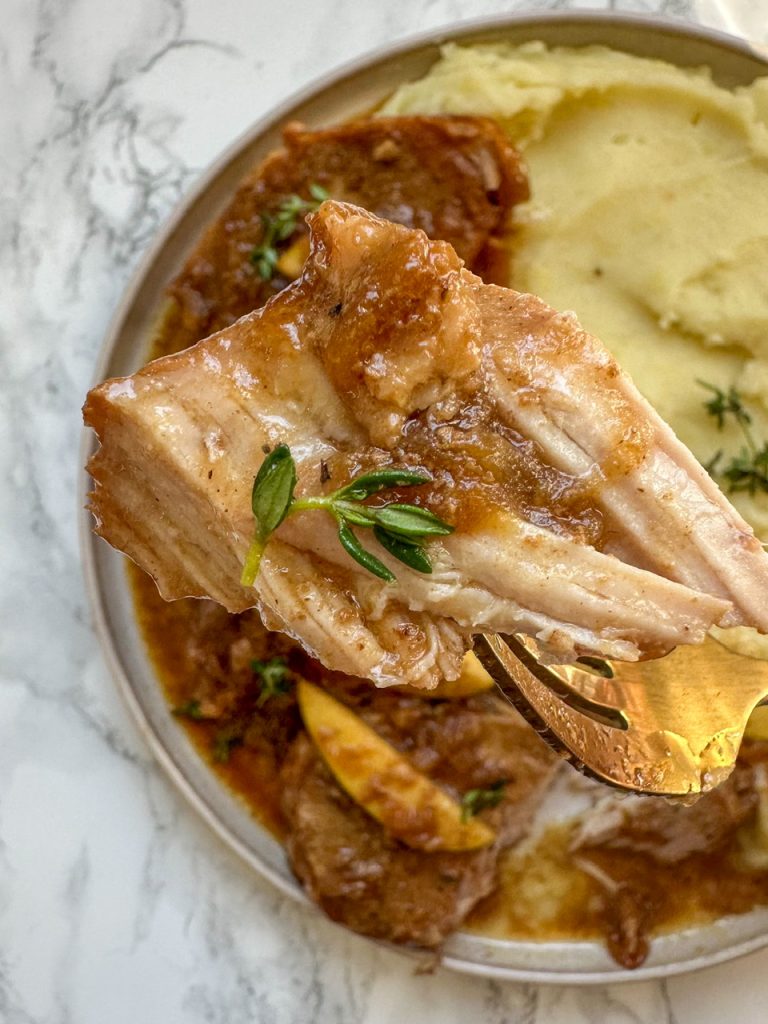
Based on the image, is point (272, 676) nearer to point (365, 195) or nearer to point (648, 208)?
point (365, 195)

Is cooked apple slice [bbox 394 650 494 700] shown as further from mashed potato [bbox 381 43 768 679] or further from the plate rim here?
mashed potato [bbox 381 43 768 679]

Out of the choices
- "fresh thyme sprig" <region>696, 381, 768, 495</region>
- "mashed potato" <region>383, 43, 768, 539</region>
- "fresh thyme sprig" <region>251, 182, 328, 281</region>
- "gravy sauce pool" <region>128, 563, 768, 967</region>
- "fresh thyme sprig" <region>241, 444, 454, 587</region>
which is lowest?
"gravy sauce pool" <region>128, 563, 768, 967</region>

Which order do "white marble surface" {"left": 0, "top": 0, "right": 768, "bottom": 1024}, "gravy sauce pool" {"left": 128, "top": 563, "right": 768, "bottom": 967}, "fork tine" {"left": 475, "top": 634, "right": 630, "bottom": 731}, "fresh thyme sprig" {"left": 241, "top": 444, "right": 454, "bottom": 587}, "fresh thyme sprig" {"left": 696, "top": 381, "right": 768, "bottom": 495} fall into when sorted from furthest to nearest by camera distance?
1. "white marble surface" {"left": 0, "top": 0, "right": 768, "bottom": 1024}
2. "gravy sauce pool" {"left": 128, "top": 563, "right": 768, "bottom": 967}
3. "fresh thyme sprig" {"left": 696, "top": 381, "right": 768, "bottom": 495}
4. "fork tine" {"left": 475, "top": 634, "right": 630, "bottom": 731}
5. "fresh thyme sprig" {"left": 241, "top": 444, "right": 454, "bottom": 587}

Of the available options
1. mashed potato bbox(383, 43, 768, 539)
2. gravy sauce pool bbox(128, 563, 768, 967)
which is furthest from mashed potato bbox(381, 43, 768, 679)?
gravy sauce pool bbox(128, 563, 768, 967)

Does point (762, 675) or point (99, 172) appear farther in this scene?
point (99, 172)

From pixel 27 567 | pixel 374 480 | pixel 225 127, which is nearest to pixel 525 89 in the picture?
pixel 225 127

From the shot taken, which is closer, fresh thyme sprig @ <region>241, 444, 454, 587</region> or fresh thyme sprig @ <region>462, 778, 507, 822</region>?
fresh thyme sprig @ <region>241, 444, 454, 587</region>

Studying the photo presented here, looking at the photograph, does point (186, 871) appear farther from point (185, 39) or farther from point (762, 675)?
point (185, 39)
